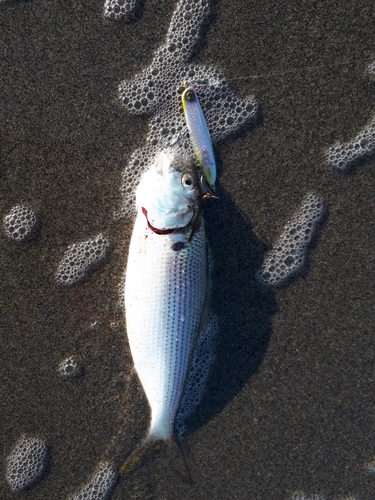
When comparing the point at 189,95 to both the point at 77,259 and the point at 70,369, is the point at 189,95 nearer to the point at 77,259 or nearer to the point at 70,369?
the point at 77,259

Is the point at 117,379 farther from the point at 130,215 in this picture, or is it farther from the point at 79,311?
the point at 130,215

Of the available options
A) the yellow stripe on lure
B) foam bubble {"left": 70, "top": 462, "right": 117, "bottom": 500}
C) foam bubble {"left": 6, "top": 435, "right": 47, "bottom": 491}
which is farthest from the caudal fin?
the yellow stripe on lure

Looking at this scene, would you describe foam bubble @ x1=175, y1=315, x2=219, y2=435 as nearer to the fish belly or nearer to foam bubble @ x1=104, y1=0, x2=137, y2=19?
the fish belly

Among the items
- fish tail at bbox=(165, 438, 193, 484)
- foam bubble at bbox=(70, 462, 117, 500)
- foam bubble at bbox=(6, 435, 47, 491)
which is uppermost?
foam bubble at bbox=(6, 435, 47, 491)

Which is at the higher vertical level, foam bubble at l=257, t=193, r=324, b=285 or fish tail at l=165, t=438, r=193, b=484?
foam bubble at l=257, t=193, r=324, b=285

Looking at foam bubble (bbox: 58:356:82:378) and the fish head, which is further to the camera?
foam bubble (bbox: 58:356:82:378)

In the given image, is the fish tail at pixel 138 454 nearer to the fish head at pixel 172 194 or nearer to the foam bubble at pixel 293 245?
the foam bubble at pixel 293 245

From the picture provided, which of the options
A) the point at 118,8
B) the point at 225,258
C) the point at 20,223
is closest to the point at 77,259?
the point at 20,223

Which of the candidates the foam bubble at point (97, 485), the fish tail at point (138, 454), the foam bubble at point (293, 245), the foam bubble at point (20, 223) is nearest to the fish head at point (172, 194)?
the foam bubble at point (293, 245)
